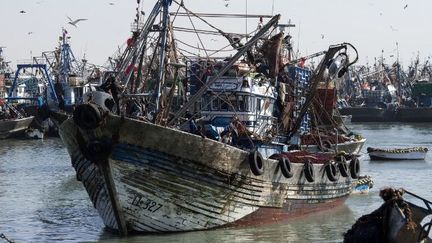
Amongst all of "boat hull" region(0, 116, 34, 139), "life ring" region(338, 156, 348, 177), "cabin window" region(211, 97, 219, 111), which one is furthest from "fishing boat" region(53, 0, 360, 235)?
"boat hull" region(0, 116, 34, 139)

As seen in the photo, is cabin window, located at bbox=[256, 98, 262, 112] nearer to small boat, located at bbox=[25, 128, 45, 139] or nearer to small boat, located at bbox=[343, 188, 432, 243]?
small boat, located at bbox=[343, 188, 432, 243]

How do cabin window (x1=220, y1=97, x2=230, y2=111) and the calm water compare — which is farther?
cabin window (x1=220, y1=97, x2=230, y2=111)

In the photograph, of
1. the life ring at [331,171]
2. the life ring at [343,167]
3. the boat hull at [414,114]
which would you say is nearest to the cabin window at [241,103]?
the life ring at [331,171]

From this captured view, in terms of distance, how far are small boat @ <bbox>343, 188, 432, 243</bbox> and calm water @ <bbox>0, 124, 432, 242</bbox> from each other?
482 centimetres

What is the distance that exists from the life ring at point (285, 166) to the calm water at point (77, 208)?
126 cm

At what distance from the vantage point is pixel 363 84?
11456 centimetres

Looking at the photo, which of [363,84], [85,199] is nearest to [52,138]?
[85,199]

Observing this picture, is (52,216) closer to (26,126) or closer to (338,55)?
(338,55)

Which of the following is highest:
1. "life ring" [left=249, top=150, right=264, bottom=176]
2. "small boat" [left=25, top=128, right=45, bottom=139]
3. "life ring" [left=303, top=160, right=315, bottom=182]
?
"life ring" [left=249, top=150, right=264, bottom=176]

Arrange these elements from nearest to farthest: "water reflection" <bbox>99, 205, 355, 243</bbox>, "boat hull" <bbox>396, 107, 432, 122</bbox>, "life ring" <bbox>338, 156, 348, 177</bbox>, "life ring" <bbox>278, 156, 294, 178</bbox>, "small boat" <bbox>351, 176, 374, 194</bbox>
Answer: "water reflection" <bbox>99, 205, 355, 243</bbox> → "life ring" <bbox>278, 156, 294, 178</bbox> → "life ring" <bbox>338, 156, 348, 177</bbox> → "small boat" <bbox>351, 176, 374, 194</bbox> → "boat hull" <bbox>396, 107, 432, 122</bbox>

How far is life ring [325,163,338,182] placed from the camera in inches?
912

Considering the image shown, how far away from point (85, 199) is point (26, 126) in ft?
114

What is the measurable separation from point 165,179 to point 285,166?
10.8 ft

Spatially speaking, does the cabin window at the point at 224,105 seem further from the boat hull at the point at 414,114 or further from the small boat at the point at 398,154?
the boat hull at the point at 414,114
